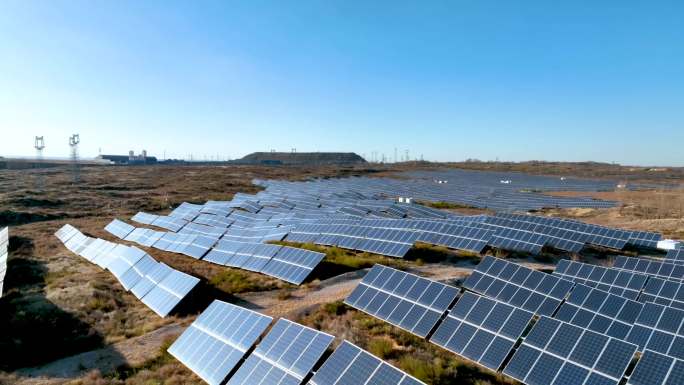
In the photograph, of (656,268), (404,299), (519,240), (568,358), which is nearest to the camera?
(568,358)

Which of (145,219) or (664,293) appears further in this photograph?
(145,219)

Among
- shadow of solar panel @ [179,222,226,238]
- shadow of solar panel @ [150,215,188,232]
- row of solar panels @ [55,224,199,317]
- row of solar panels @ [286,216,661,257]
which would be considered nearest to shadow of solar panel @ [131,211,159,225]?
shadow of solar panel @ [150,215,188,232]

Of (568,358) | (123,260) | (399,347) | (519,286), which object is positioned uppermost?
(519,286)

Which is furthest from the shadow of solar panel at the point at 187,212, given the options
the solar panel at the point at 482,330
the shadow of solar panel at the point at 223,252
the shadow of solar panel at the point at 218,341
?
the solar panel at the point at 482,330

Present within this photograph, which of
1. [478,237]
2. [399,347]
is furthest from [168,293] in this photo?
[478,237]

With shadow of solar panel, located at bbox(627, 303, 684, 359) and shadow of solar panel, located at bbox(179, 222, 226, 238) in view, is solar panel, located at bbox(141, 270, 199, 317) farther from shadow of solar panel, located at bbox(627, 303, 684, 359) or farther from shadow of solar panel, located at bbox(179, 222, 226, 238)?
shadow of solar panel, located at bbox(627, 303, 684, 359)

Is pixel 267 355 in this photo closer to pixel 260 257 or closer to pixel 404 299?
pixel 404 299

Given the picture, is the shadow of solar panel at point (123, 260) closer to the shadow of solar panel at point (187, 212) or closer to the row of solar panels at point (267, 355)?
the row of solar panels at point (267, 355)

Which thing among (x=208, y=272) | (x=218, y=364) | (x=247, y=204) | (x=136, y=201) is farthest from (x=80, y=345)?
(x=136, y=201)
